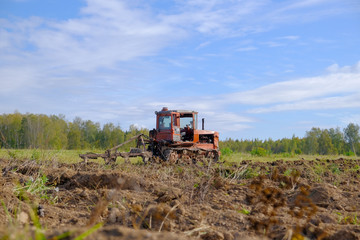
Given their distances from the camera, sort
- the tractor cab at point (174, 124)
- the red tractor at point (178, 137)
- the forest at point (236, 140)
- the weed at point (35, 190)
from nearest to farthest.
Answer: the weed at point (35, 190)
the red tractor at point (178, 137)
the tractor cab at point (174, 124)
the forest at point (236, 140)

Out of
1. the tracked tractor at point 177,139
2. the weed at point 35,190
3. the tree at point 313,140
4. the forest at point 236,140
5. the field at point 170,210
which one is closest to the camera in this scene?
the field at point 170,210

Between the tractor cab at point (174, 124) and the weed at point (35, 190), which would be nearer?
the weed at point (35, 190)

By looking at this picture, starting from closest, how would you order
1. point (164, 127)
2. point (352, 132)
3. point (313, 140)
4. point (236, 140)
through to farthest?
point (164, 127) < point (352, 132) < point (313, 140) < point (236, 140)

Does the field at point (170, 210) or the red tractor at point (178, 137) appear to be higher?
the red tractor at point (178, 137)

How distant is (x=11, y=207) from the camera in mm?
4129

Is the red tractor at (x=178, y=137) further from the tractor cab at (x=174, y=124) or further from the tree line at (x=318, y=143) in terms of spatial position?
the tree line at (x=318, y=143)

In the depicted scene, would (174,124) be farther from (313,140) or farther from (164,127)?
(313,140)

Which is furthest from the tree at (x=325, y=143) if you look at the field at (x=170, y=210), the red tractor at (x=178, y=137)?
the field at (x=170, y=210)

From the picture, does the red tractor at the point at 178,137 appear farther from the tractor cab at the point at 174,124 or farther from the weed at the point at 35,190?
the weed at the point at 35,190

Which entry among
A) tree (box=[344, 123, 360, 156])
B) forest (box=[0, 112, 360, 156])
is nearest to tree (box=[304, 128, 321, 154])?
forest (box=[0, 112, 360, 156])

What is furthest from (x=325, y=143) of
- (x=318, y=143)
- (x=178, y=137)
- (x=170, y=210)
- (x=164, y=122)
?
(x=170, y=210)

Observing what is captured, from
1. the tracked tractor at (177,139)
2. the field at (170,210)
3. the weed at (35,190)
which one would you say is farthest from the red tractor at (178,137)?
the weed at (35,190)

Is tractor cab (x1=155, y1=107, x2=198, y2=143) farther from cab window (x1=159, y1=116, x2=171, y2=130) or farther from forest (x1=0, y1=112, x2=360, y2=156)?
forest (x1=0, y1=112, x2=360, y2=156)

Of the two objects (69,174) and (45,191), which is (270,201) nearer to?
(45,191)
